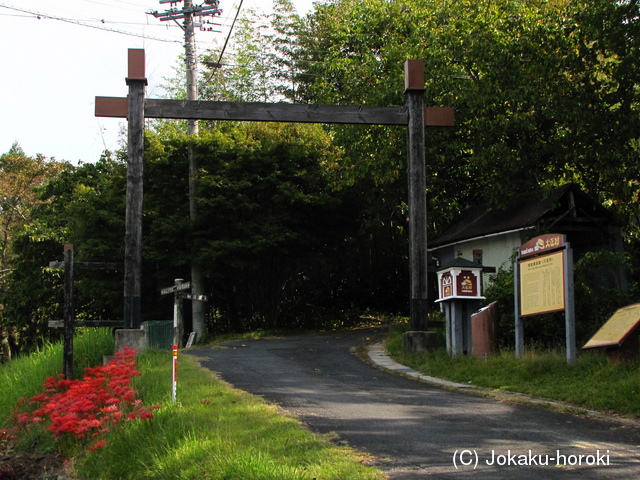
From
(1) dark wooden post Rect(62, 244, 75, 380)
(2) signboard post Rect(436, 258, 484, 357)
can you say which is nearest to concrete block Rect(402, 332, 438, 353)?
(2) signboard post Rect(436, 258, 484, 357)

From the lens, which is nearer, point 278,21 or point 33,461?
point 33,461

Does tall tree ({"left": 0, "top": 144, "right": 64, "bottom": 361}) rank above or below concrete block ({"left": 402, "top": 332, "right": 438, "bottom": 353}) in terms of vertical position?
above

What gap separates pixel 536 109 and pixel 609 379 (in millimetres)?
10416

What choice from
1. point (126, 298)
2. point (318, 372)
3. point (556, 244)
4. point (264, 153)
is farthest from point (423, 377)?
point (264, 153)

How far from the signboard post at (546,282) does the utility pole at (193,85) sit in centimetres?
1406

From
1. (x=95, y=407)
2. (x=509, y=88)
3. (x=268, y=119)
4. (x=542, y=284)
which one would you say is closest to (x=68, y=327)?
→ (x=95, y=407)

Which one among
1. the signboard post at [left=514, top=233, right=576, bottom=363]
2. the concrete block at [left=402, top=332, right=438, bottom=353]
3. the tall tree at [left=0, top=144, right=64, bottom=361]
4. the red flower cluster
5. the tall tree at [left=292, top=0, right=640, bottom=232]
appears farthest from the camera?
Result: the tall tree at [left=0, top=144, right=64, bottom=361]

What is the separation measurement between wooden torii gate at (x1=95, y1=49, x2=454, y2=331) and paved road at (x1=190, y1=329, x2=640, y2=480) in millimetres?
2720

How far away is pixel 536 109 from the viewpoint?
19250 millimetres

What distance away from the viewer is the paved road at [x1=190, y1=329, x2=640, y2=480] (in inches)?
254

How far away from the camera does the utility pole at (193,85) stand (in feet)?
85.5

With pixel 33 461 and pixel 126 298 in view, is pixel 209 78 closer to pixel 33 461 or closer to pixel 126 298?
pixel 126 298

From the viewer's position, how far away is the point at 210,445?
23.2ft

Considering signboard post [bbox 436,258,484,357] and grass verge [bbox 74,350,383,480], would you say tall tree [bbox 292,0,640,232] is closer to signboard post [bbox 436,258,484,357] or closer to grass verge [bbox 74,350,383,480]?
signboard post [bbox 436,258,484,357]
